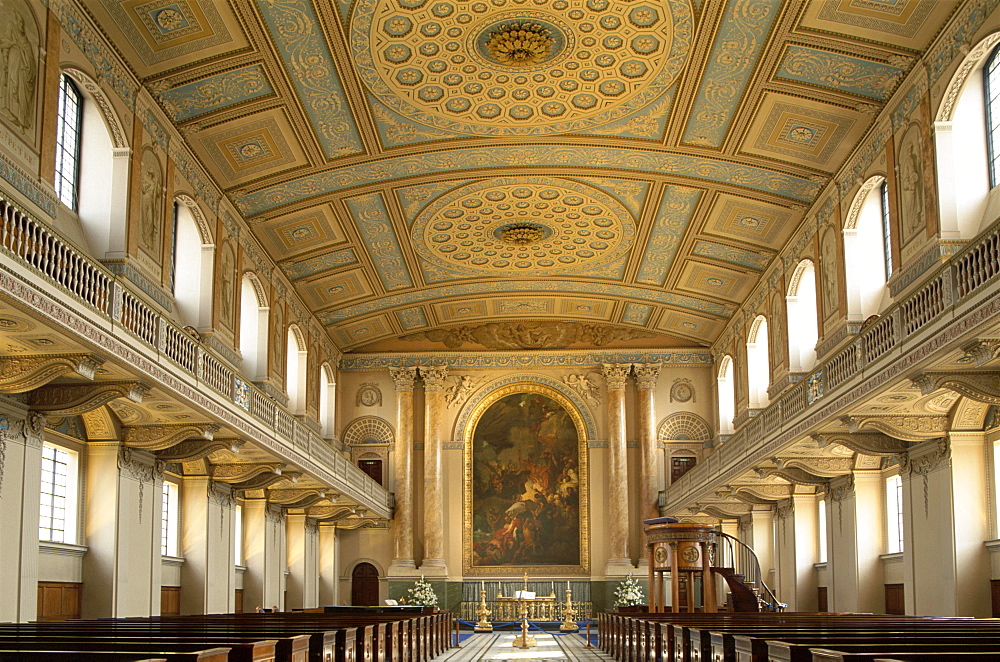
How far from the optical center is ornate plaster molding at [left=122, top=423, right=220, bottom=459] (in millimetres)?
19375

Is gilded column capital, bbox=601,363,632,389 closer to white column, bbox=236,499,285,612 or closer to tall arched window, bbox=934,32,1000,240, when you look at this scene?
white column, bbox=236,499,285,612

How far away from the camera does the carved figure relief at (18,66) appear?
44.8ft

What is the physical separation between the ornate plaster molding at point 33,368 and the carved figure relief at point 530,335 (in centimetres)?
2374

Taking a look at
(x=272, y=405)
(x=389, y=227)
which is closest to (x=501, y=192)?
(x=389, y=227)

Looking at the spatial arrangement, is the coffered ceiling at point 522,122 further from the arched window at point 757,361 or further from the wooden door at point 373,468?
the wooden door at point 373,468

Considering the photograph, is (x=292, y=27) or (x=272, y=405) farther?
(x=272, y=405)

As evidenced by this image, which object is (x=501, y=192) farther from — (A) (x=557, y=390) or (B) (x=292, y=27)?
(A) (x=557, y=390)

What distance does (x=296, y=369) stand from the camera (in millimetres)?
31734

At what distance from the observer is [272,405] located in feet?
78.1

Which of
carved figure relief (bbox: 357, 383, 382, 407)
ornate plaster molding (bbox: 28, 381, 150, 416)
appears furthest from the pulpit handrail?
ornate plaster molding (bbox: 28, 381, 150, 416)

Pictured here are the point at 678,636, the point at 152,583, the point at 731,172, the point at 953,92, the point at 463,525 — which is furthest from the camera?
the point at 463,525

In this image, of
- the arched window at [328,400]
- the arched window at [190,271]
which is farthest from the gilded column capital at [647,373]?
the arched window at [190,271]

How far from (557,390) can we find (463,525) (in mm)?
5936

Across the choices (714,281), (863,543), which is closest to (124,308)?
(863,543)
